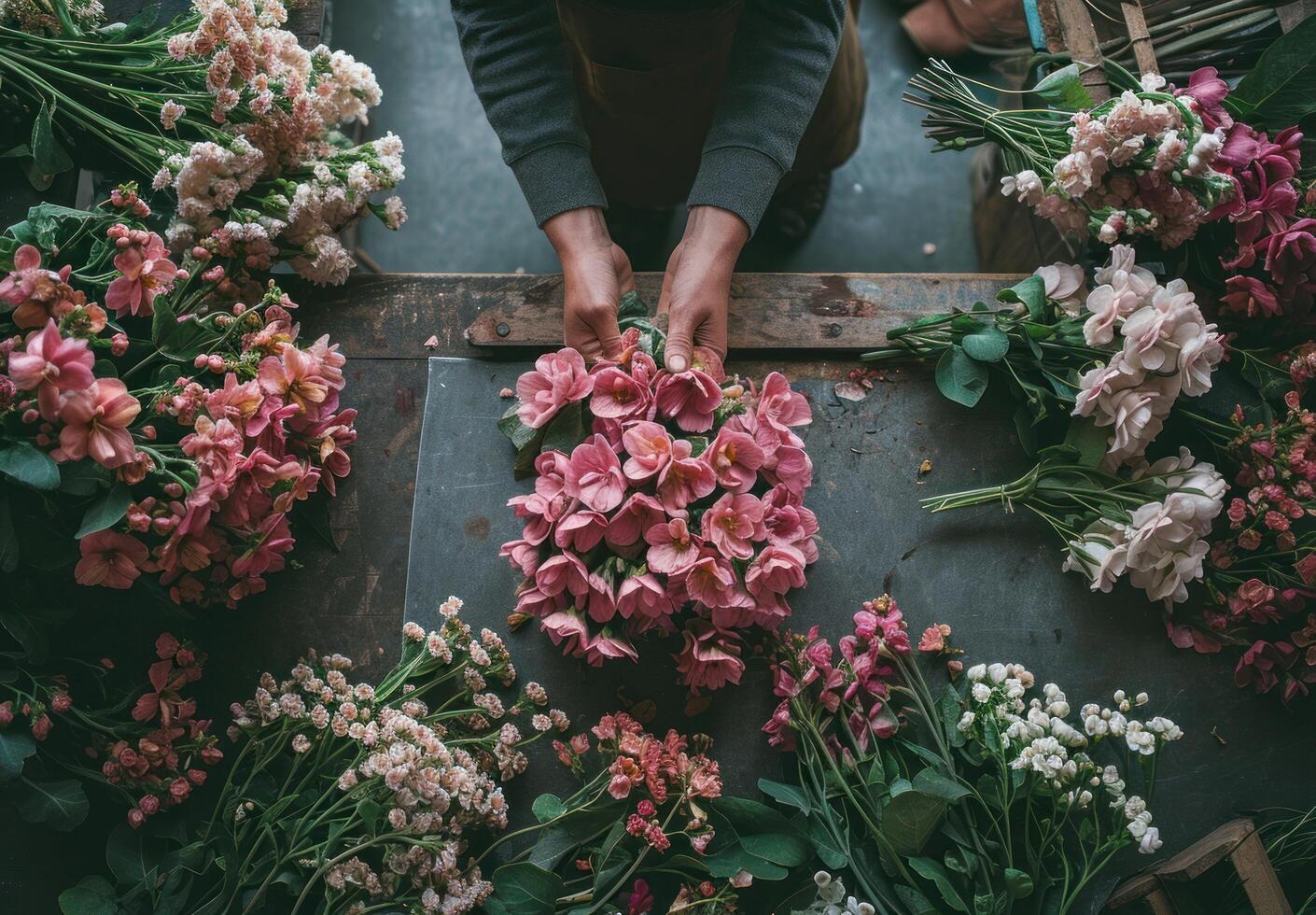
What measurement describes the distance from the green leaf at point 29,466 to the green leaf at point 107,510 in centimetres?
8

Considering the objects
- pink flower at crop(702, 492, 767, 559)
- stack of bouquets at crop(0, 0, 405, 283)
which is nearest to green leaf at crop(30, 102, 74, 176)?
stack of bouquets at crop(0, 0, 405, 283)

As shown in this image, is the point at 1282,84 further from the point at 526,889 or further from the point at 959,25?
the point at 526,889

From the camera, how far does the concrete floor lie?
7.32 ft

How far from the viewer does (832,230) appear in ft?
7.36

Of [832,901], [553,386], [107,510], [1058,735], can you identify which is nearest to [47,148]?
[107,510]

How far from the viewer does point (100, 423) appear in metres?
1.04

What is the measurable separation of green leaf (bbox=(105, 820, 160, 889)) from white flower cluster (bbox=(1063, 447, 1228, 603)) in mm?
1461

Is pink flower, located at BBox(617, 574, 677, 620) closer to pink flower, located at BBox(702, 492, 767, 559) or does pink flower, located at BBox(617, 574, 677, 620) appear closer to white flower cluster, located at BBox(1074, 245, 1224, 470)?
pink flower, located at BBox(702, 492, 767, 559)

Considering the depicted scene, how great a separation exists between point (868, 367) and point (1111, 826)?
81 centimetres

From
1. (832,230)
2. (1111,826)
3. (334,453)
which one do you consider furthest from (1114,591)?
(334,453)

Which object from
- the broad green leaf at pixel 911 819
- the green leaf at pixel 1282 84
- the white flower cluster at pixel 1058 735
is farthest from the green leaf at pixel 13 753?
the green leaf at pixel 1282 84

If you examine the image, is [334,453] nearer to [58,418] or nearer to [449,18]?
[58,418]

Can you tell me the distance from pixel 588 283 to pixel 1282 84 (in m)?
1.12

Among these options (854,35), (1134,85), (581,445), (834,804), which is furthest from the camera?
(854,35)
